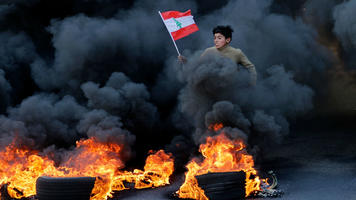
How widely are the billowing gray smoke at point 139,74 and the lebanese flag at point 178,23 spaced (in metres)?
0.87

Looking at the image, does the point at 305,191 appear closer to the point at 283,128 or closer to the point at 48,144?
the point at 283,128

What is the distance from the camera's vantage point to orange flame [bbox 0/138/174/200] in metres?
7.76

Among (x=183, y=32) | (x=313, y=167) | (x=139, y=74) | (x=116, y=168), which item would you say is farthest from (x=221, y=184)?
(x=139, y=74)

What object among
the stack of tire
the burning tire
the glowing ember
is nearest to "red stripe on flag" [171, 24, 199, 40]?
the glowing ember

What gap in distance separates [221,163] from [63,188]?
3097mm

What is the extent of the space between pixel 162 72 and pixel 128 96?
2174mm

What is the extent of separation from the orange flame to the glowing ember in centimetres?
139

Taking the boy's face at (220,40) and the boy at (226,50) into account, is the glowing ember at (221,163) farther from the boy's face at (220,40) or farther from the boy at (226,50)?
the boy's face at (220,40)

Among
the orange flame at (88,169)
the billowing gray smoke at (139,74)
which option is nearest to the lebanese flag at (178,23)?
the billowing gray smoke at (139,74)

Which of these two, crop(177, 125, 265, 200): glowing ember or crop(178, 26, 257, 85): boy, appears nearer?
crop(177, 125, 265, 200): glowing ember

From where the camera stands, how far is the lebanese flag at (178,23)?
30.0 feet

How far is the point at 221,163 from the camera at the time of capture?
7.27 metres

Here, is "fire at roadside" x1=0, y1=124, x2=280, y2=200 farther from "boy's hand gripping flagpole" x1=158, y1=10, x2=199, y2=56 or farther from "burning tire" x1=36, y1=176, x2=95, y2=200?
"boy's hand gripping flagpole" x1=158, y1=10, x2=199, y2=56

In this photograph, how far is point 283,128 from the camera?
884 centimetres
